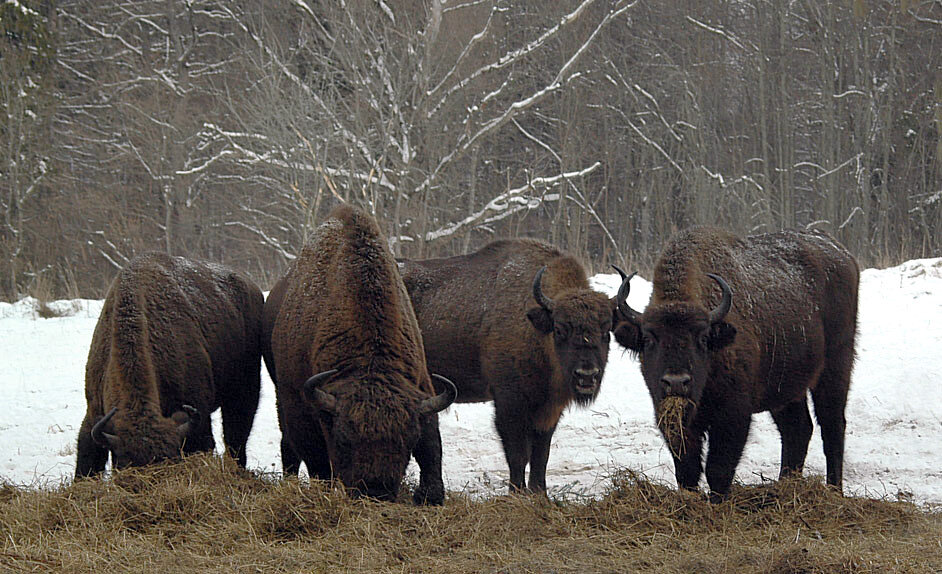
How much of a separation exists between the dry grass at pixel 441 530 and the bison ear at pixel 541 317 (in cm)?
150

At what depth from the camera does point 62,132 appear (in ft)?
87.1

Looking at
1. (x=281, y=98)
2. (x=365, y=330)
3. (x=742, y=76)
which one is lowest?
(x=365, y=330)

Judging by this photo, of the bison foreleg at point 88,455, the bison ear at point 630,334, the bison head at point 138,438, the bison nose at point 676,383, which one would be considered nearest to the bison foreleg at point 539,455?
the bison ear at point 630,334

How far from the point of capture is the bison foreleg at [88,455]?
22.8 feet

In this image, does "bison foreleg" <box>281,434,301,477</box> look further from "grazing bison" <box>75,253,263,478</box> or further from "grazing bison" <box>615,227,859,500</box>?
"grazing bison" <box>615,227,859,500</box>

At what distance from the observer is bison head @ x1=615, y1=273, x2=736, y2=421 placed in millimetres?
6109

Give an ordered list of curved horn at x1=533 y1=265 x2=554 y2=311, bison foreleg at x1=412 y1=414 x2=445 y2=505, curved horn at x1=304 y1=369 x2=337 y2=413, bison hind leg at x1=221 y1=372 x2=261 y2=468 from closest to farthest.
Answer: curved horn at x1=304 y1=369 x2=337 y2=413 < bison foreleg at x1=412 y1=414 x2=445 y2=505 < curved horn at x1=533 y1=265 x2=554 y2=311 < bison hind leg at x1=221 y1=372 x2=261 y2=468

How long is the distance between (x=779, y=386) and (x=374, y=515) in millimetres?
3406

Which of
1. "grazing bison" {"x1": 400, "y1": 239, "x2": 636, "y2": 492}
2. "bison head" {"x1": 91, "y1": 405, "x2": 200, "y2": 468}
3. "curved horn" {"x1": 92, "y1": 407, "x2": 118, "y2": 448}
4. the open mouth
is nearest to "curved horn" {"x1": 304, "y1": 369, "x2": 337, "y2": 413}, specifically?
"bison head" {"x1": 91, "y1": 405, "x2": 200, "y2": 468}

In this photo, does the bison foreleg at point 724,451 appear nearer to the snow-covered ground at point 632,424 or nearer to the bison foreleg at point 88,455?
the snow-covered ground at point 632,424

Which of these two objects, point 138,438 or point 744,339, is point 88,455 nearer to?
point 138,438

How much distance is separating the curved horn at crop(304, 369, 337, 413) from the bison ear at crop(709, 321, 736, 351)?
2.58 meters

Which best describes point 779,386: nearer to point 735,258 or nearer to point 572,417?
point 735,258

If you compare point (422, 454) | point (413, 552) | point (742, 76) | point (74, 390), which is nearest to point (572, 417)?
point (422, 454)
